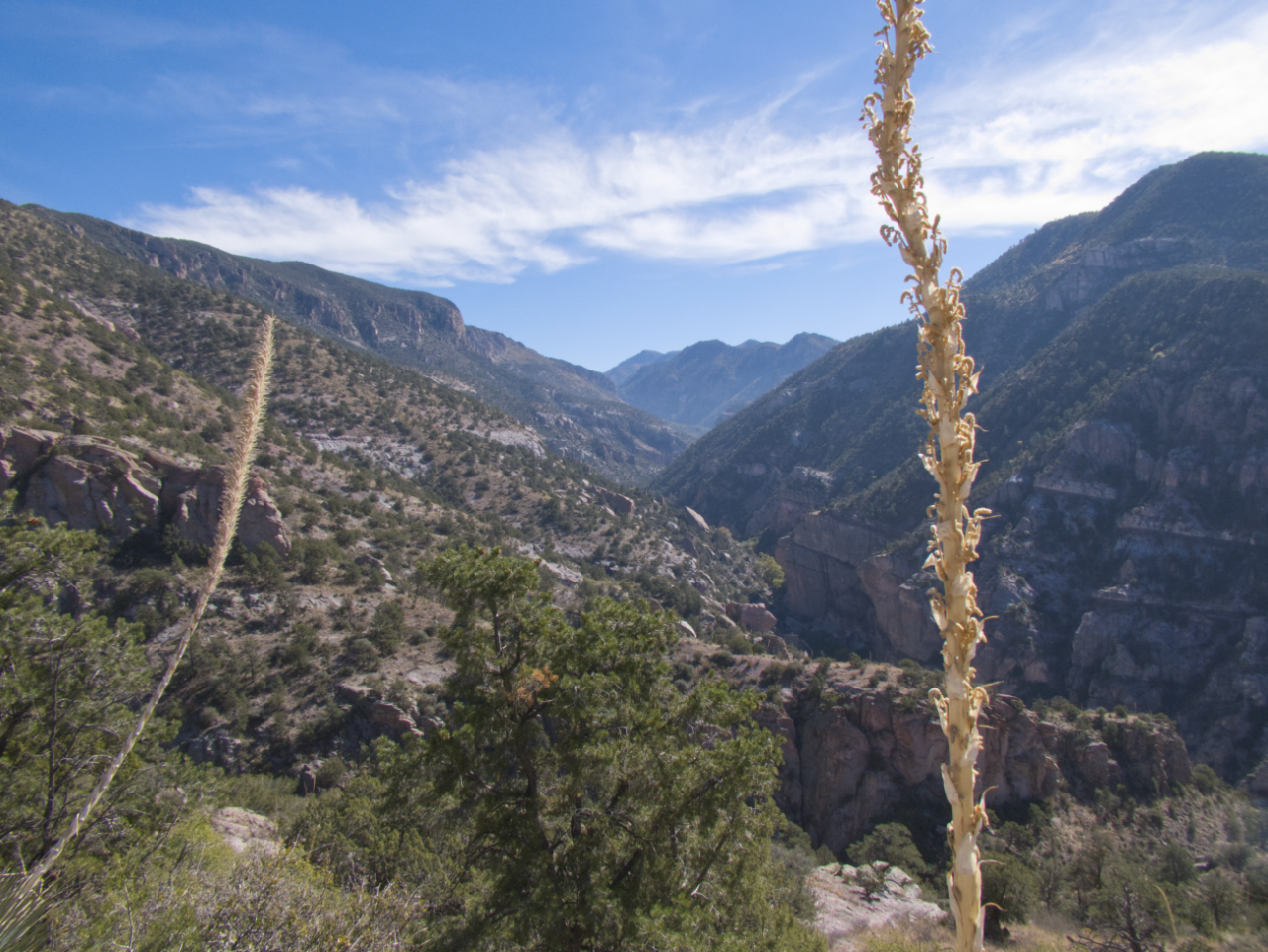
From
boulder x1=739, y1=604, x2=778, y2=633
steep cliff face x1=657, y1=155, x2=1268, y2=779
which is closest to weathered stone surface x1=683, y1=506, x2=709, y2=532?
steep cliff face x1=657, y1=155, x2=1268, y2=779

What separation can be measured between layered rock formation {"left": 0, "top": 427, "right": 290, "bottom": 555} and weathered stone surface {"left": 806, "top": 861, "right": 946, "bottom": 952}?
25830 millimetres

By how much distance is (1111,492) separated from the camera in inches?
2036

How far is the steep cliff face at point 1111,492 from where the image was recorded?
41.7 metres

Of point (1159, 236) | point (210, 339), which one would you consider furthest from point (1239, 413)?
point (210, 339)

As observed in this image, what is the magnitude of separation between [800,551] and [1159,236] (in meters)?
69.6

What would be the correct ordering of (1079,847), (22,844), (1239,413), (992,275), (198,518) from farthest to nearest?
1. (992,275)
2. (1239,413)
3. (198,518)
4. (1079,847)
5. (22,844)

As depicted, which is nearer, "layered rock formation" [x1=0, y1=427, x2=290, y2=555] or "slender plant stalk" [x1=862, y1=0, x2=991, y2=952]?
"slender plant stalk" [x1=862, y1=0, x2=991, y2=952]

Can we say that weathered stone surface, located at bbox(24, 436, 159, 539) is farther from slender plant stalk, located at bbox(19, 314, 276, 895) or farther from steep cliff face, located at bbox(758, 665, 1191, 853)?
steep cliff face, located at bbox(758, 665, 1191, 853)

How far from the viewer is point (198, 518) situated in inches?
1014

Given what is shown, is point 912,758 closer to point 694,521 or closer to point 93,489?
point 93,489

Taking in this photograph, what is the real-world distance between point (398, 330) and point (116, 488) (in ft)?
431

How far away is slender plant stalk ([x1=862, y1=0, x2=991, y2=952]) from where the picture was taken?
6.97 ft

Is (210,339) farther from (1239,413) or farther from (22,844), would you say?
(1239,413)

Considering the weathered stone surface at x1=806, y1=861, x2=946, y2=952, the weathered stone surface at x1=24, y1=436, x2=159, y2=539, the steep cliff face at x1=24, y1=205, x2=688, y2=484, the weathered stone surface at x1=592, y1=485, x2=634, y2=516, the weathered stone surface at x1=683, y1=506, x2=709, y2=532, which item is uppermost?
the steep cliff face at x1=24, y1=205, x2=688, y2=484
